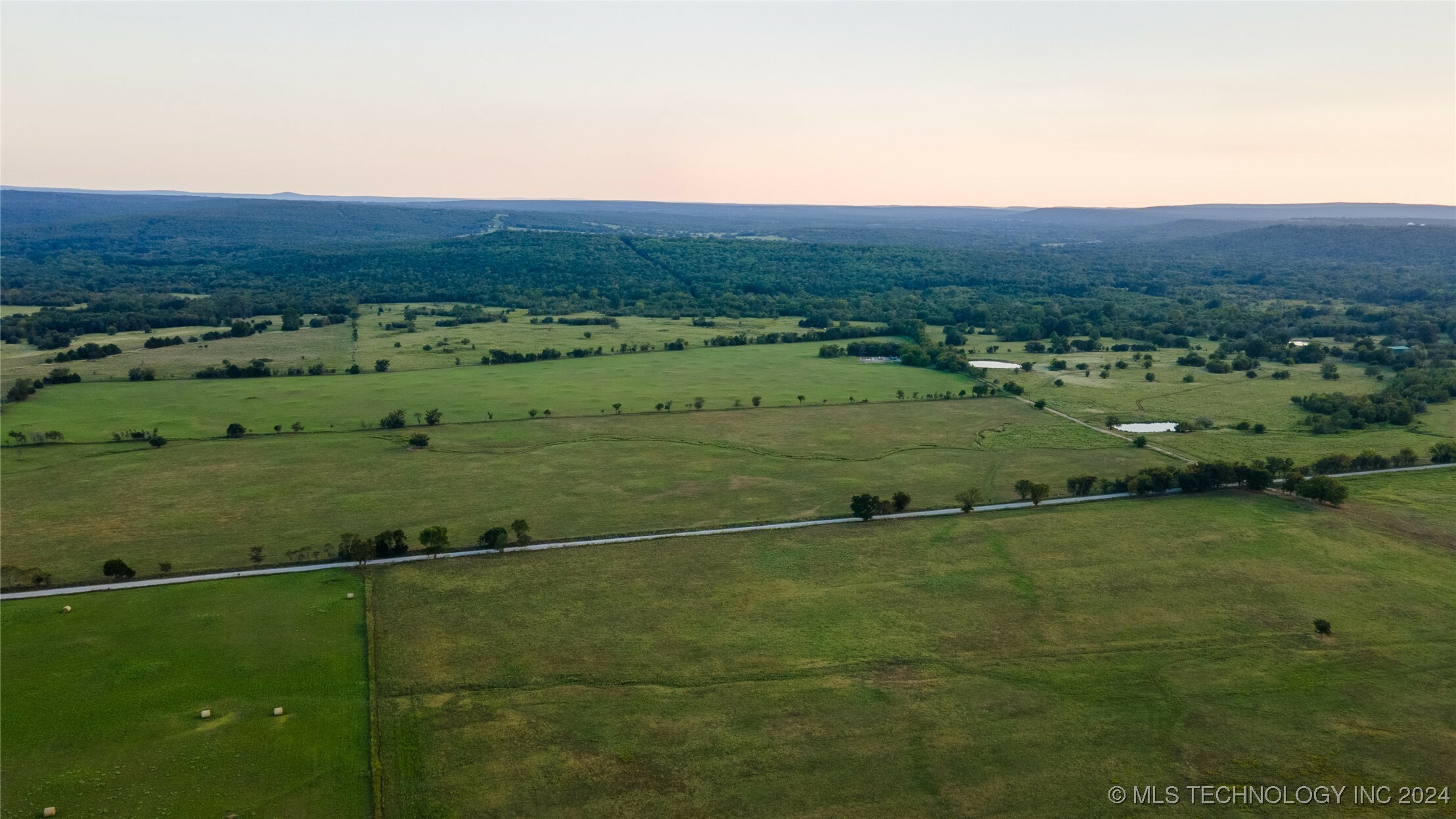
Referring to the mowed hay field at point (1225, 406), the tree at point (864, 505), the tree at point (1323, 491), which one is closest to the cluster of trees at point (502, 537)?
the tree at point (864, 505)

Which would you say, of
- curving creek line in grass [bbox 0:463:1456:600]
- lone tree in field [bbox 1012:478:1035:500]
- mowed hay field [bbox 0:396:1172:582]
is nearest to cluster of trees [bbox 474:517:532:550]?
curving creek line in grass [bbox 0:463:1456:600]

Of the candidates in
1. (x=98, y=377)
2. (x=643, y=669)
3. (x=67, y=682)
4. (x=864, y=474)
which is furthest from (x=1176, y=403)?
(x=98, y=377)

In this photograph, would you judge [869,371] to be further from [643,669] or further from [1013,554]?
[643,669]

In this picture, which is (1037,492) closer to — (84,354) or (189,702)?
(189,702)

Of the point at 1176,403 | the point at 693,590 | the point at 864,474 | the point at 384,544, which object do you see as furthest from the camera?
the point at 1176,403

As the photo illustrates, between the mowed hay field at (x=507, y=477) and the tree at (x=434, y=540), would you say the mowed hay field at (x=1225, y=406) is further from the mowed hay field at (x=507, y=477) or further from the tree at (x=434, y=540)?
the tree at (x=434, y=540)
